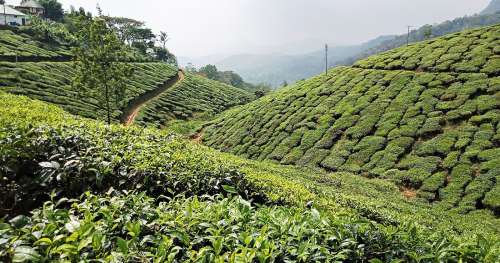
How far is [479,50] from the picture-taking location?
36.4 m

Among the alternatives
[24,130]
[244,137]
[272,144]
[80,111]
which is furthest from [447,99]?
[80,111]

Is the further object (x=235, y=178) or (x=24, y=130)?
(x=235, y=178)

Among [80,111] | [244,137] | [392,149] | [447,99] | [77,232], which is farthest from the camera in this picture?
[80,111]

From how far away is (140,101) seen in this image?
208ft

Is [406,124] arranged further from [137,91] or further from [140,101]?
[137,91]

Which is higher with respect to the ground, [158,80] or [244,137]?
[158,80]

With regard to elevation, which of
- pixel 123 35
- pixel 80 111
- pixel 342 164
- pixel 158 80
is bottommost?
pixel 342 164

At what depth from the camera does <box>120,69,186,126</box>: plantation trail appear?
52844 millimetres

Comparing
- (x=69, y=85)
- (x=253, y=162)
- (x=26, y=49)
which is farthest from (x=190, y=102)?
(x=253, y=162)

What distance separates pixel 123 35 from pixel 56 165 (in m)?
131

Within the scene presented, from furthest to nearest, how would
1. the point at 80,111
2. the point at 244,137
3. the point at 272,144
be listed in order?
the point at 80,111 → the point at 244,137 → the point at 272,144

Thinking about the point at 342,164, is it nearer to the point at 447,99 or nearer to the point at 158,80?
the point at 447,99

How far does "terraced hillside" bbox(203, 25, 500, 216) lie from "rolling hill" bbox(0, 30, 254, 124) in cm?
1768

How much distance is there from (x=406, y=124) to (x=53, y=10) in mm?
118347
